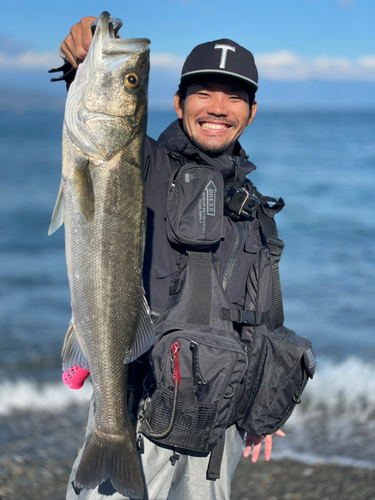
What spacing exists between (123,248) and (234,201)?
110 centimetres

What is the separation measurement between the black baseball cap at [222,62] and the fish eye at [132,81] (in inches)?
42.0

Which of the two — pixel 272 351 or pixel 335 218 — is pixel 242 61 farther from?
pixel 335 218

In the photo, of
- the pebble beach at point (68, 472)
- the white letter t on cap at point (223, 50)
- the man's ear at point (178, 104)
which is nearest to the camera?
the white letter t on cap at point (223, 50)

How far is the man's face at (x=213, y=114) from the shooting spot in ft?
11.4

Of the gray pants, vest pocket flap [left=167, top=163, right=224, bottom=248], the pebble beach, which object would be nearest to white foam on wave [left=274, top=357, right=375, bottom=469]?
the pebble beach

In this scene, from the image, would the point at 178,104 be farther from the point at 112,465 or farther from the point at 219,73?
the point at 112,465

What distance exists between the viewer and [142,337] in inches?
104

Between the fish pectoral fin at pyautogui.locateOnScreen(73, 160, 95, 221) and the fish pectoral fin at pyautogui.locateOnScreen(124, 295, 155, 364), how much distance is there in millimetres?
548

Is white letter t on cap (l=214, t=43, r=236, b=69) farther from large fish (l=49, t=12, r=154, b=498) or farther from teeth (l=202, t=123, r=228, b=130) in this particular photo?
large fish (l=49, t=12, r=154, b=498)

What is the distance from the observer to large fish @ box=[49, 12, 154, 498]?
2418 mm

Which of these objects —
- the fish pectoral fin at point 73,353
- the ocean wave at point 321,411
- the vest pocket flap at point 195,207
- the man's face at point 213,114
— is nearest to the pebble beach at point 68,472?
the ocean wave at point 321,411

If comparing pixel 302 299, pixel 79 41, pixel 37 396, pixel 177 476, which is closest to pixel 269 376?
pixel 177 476

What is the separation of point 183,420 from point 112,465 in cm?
48

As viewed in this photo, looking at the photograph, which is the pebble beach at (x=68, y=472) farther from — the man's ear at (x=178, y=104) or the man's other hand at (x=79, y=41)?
the man's other hand at (x=79, y=41)
